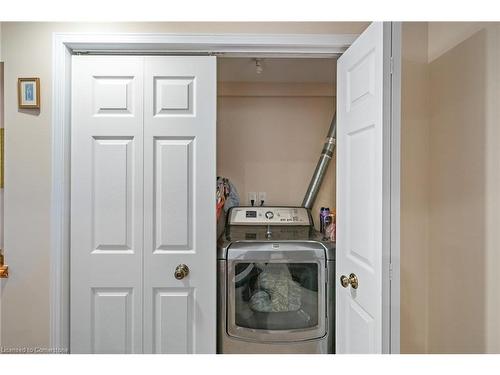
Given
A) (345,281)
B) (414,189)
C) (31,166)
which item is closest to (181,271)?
(345,281)

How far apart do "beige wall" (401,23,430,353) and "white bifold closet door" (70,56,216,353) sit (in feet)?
2.78

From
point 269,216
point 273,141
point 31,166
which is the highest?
point 273,141

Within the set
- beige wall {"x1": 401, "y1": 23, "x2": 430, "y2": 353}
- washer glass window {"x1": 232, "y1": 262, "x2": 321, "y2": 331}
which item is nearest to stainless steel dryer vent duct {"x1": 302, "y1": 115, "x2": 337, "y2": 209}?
washer glass window {"x1": 232, "y1": 262, "x2": 321, "y2": 331}

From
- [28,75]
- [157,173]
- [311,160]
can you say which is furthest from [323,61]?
[28,75]

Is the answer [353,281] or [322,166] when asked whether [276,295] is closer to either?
[353,281]

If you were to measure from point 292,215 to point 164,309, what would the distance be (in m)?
0.98

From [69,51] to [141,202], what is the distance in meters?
0.78

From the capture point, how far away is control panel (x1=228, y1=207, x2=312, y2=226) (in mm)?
2076

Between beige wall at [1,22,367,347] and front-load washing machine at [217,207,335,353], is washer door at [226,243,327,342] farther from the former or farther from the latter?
beige wall at [1,22,367,347]

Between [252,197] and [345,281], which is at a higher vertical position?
[252,197]

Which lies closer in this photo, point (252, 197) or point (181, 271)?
point (181, 271)

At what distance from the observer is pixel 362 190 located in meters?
1.21

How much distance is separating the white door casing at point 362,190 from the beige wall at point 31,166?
1.20 feet

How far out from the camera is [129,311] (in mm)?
1526
